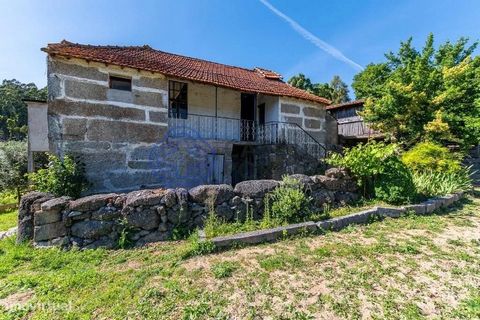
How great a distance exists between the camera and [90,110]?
25.7 ft

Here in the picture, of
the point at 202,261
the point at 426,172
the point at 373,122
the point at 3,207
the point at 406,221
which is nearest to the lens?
the point at 202,261

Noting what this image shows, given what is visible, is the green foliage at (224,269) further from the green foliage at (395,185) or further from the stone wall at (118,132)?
the stone wall at (118,132)

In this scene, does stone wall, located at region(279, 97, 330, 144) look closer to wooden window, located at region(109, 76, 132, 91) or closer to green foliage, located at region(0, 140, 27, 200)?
wooden window, located at region(109, 76, 132, 91)

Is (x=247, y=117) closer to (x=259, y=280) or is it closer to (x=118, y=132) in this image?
(x=118, y=132)

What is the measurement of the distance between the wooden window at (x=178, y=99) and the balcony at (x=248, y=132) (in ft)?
1.73

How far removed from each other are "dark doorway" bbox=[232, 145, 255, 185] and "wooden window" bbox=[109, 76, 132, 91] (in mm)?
5726

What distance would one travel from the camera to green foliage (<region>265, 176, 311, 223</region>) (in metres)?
5.48

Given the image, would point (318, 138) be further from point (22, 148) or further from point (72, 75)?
point (22, 148)

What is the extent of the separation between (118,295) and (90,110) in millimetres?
6563

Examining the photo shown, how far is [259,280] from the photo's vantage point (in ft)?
11.7

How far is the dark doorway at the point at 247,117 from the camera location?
39.9 feet

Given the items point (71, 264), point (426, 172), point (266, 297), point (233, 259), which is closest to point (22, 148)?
point (71, 264)

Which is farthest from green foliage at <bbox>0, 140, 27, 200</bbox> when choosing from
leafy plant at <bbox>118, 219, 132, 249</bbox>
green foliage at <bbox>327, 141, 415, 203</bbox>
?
green foliage at <bbox>327, 141, 415, 203</bbox>

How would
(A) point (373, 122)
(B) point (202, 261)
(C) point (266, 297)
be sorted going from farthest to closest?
(A) point (373, 122)
(B) point (202, 261)
(C) point (266, 297)
